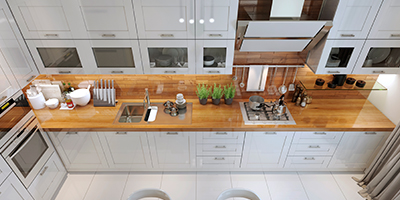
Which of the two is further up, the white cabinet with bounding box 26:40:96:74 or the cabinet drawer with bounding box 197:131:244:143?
the white cabinet with bounding box 26:40:96:74

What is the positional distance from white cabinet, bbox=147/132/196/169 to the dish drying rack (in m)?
0.78

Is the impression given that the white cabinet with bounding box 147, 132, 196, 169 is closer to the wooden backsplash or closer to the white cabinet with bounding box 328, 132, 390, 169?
the wooden backsplash

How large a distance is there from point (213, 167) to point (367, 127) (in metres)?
1.98

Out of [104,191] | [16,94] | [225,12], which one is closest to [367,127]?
[225,12]

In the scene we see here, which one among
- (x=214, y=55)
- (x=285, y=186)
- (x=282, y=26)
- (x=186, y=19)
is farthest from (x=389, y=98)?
(x=186, y=19)

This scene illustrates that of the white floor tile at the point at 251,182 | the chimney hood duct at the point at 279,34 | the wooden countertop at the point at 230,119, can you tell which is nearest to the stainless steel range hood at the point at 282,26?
the chimney hood duct at the point at 279,34

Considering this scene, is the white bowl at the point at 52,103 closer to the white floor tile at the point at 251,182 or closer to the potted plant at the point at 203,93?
→ the potted plant at the point at 203,93

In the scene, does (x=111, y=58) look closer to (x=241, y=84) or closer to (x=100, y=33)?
(x=100, y=33)

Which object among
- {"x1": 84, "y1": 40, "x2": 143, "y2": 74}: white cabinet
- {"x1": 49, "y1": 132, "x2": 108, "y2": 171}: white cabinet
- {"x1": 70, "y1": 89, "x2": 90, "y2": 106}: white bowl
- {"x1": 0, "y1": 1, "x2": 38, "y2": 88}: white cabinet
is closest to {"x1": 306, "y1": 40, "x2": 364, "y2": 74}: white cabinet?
{"x1": 84, "y1": 40, "x2": 143, "y2": 74}: white cabinet

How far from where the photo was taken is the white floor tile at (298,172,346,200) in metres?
2.94

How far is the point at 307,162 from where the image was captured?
10.1 feet

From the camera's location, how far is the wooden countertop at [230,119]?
8.83ft

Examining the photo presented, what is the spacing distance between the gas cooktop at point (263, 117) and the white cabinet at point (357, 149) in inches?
28.5

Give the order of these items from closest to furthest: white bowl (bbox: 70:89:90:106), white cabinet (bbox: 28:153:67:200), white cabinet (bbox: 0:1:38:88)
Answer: white cabinet (bbox: 0:1:38:88), white cabinet (bbox: 28:153:67:200), white bowl (bbox: 70:89:90:106)
